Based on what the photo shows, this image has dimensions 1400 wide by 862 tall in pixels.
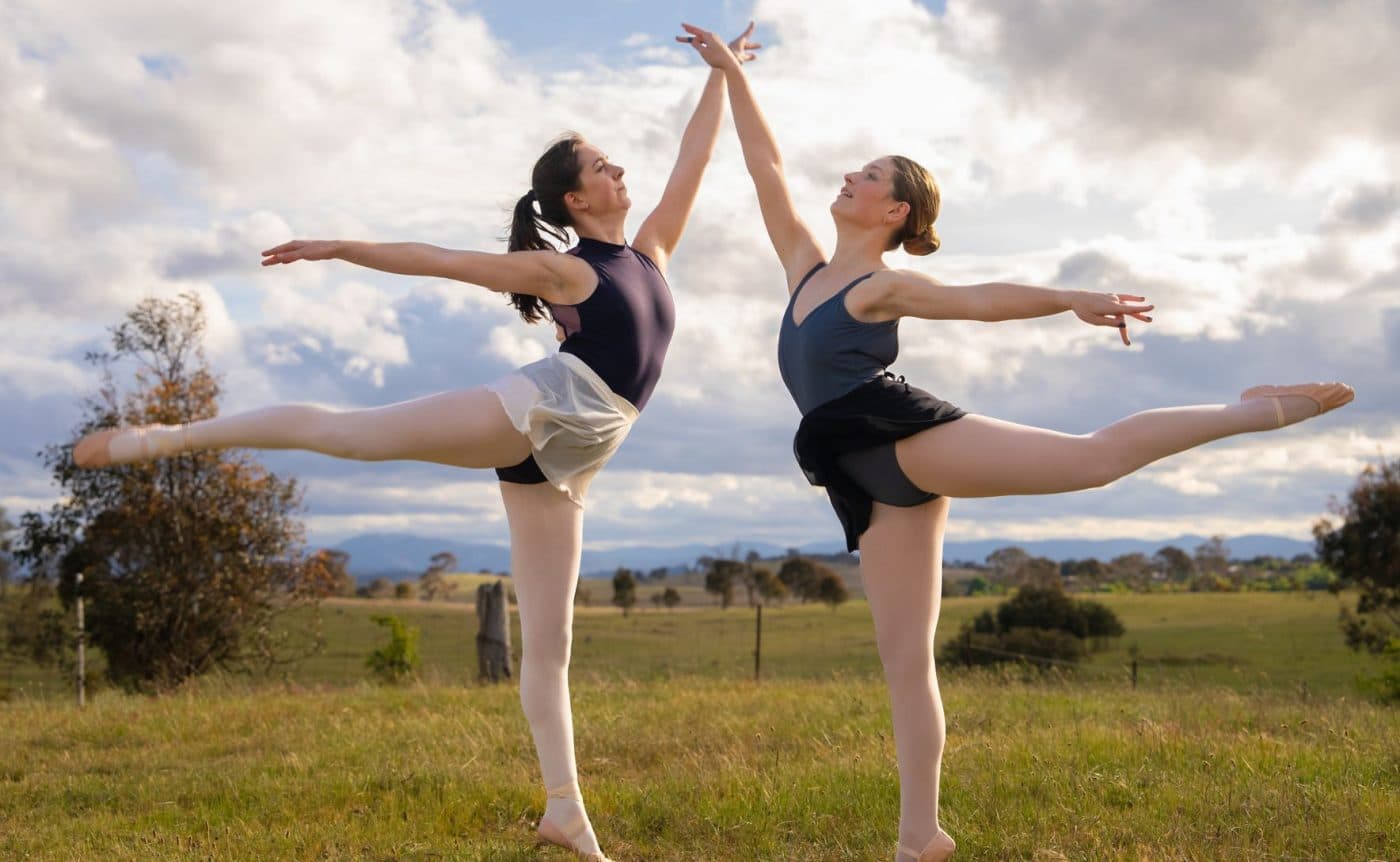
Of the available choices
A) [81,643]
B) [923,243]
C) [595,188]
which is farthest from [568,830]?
[81,643]

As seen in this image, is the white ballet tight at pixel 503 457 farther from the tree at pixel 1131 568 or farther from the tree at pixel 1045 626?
the tree at pixel 1131 568

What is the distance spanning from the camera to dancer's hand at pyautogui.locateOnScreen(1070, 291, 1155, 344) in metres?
4.65

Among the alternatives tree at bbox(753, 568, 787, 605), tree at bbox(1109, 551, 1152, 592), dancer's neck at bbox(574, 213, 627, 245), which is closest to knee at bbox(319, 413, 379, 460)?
dancer's neck at bbox(574, 213, 627, 245)

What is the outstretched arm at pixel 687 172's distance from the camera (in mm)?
6402

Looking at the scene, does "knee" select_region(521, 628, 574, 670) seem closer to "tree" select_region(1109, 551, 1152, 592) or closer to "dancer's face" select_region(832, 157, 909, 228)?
"dancer's face" select_region(832, 157, 909, 228)

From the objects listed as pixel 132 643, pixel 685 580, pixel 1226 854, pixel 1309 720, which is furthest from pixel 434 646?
pixel 685 580

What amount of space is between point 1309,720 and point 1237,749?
1.91 meters

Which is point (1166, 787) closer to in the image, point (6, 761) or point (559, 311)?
point (559, 311)

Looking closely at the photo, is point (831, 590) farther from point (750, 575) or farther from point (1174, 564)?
point (1174, 564)

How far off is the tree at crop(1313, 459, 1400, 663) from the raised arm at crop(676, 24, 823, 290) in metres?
29.3

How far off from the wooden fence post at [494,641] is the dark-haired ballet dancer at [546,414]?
8702 millimetres

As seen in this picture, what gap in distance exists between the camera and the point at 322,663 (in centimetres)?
3447

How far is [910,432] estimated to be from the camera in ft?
16.9

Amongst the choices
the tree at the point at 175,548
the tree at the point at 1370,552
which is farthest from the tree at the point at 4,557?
the tree at the point at 1370,552
